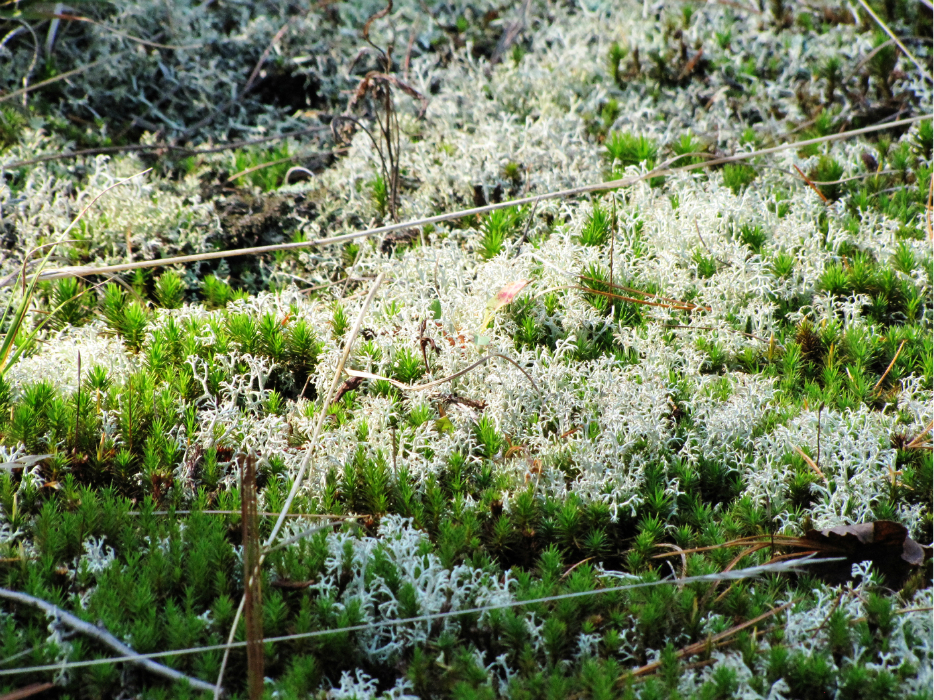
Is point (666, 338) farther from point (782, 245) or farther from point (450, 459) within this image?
point (450, 459)

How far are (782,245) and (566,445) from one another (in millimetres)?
1800

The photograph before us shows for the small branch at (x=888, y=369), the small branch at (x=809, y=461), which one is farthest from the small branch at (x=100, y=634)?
the small branch at (x=888, y=369)

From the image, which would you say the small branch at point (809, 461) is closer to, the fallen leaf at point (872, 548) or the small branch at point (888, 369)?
the fallen leaf at point (872, 548)

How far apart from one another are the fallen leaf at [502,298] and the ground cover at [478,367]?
84 mm

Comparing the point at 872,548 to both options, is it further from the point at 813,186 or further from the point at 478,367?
the point at 813,186

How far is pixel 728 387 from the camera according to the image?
10.5ft

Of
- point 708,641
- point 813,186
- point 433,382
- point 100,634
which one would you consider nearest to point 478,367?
point 433,382

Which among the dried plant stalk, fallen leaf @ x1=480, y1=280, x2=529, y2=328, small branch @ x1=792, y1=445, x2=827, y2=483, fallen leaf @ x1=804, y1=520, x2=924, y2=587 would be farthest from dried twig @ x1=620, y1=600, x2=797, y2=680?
fallen leaf @ x1=480, y1=280, x2=529, y2=328

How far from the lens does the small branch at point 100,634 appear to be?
2.09m

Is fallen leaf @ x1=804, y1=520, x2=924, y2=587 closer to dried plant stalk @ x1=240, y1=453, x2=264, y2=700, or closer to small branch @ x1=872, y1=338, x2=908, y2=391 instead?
small branch @ x1=872, y1=338, x2=908, y2=391

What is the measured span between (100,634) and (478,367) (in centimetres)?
170

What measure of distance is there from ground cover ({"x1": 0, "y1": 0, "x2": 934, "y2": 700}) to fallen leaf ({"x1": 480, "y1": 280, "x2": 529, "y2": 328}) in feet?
0.28

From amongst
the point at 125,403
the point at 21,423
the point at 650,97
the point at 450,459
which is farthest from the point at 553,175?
the point at 21,423

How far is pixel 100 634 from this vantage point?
2156 millimetres
